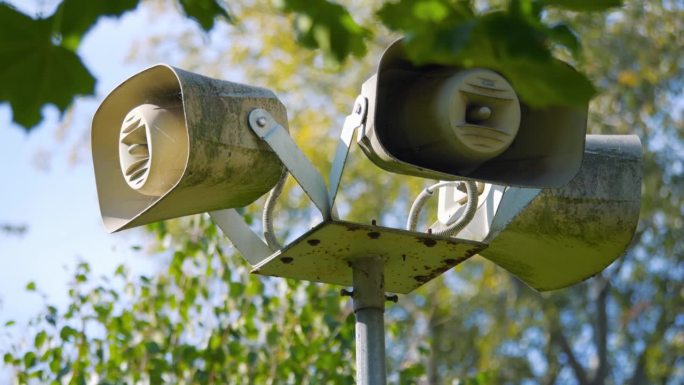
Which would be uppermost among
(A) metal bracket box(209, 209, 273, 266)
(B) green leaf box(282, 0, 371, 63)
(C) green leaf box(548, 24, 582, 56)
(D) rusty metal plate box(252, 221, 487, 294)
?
(B) green leaf box(282, 0, 371, 63)

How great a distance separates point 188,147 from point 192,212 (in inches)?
10.6

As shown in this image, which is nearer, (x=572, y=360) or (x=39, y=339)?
(x=39, y=339)

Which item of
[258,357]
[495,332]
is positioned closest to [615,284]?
[495,332]

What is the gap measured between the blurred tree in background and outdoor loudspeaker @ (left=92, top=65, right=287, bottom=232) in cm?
188

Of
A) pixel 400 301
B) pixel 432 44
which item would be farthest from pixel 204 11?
pixel 400 301

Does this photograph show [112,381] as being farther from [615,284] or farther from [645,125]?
[615,284]

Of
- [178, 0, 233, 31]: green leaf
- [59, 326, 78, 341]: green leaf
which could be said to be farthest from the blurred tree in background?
[178, 0, 233, 31]: green leaf

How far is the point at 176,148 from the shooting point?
137 inches

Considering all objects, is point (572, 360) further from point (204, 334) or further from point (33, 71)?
point (33, 71)

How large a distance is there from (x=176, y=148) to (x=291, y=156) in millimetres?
290

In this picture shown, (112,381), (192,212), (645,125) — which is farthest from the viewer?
(645,125)

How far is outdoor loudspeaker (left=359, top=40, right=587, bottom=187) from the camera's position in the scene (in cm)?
342

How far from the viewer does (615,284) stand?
14.1m

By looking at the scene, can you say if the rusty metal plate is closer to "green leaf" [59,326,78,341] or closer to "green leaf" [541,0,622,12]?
"green leaf" [541,0,622,12]
